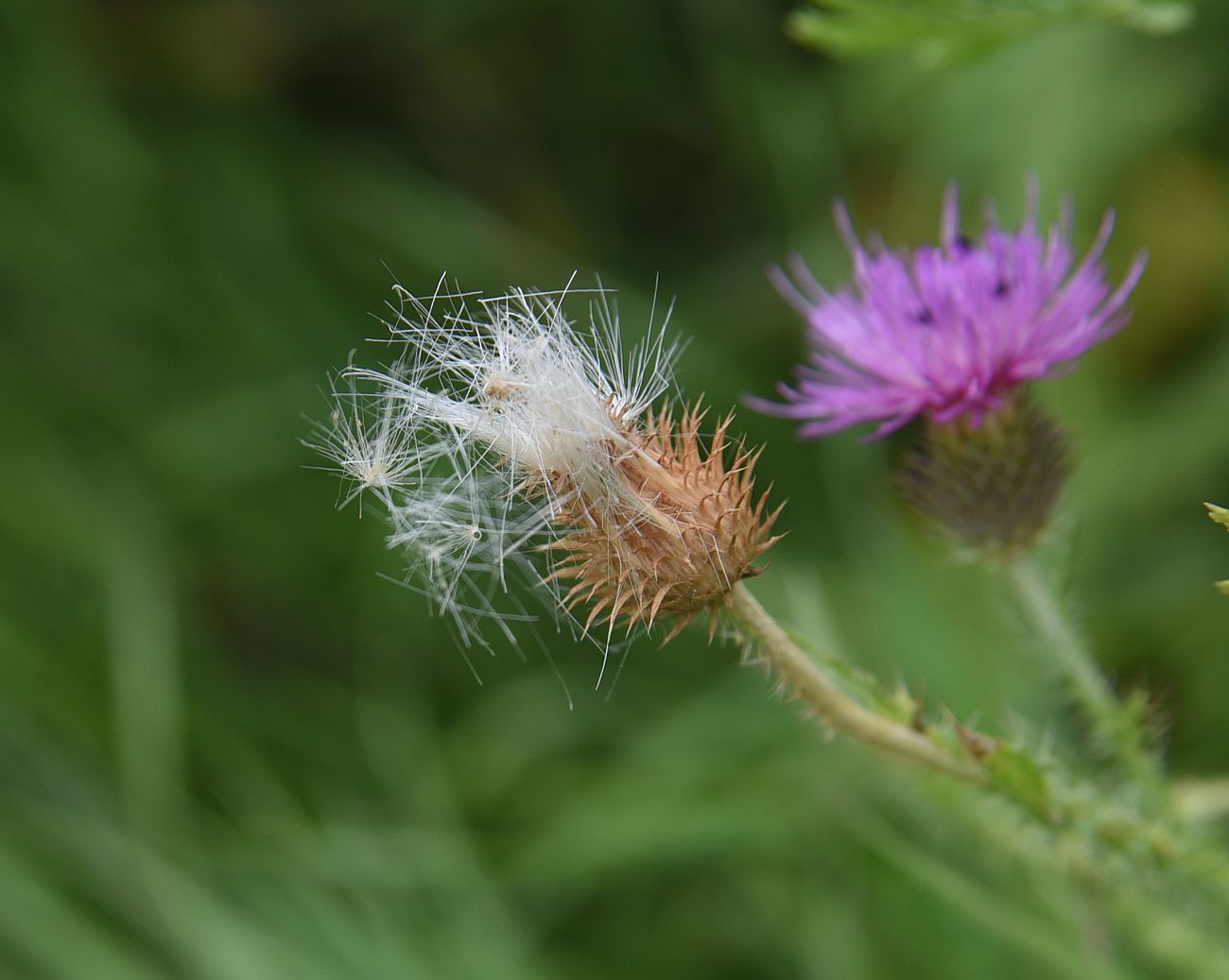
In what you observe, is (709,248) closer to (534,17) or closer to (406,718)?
(534,17)

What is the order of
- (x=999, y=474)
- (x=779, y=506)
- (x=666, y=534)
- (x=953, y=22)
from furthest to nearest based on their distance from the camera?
1. (x=953, y=22)
2. (x=999, y=474)
3. (x=779, y=506)
4. (x=666, y=534)

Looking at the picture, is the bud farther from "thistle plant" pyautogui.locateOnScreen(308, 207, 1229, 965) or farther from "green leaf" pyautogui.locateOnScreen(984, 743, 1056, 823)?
"green leaf" pyautogui.locateOnScreen(984, 743, 1056, 823)

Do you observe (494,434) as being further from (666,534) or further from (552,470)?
(666,534)

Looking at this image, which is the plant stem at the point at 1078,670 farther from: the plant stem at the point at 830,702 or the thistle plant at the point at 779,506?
the plant stem at the point at 830,702

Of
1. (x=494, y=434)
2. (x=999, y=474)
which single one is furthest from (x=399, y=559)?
(x=494, y=434)

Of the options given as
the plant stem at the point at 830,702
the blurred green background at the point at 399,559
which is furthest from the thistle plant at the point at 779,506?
the blurred green background at the point at 399,559
